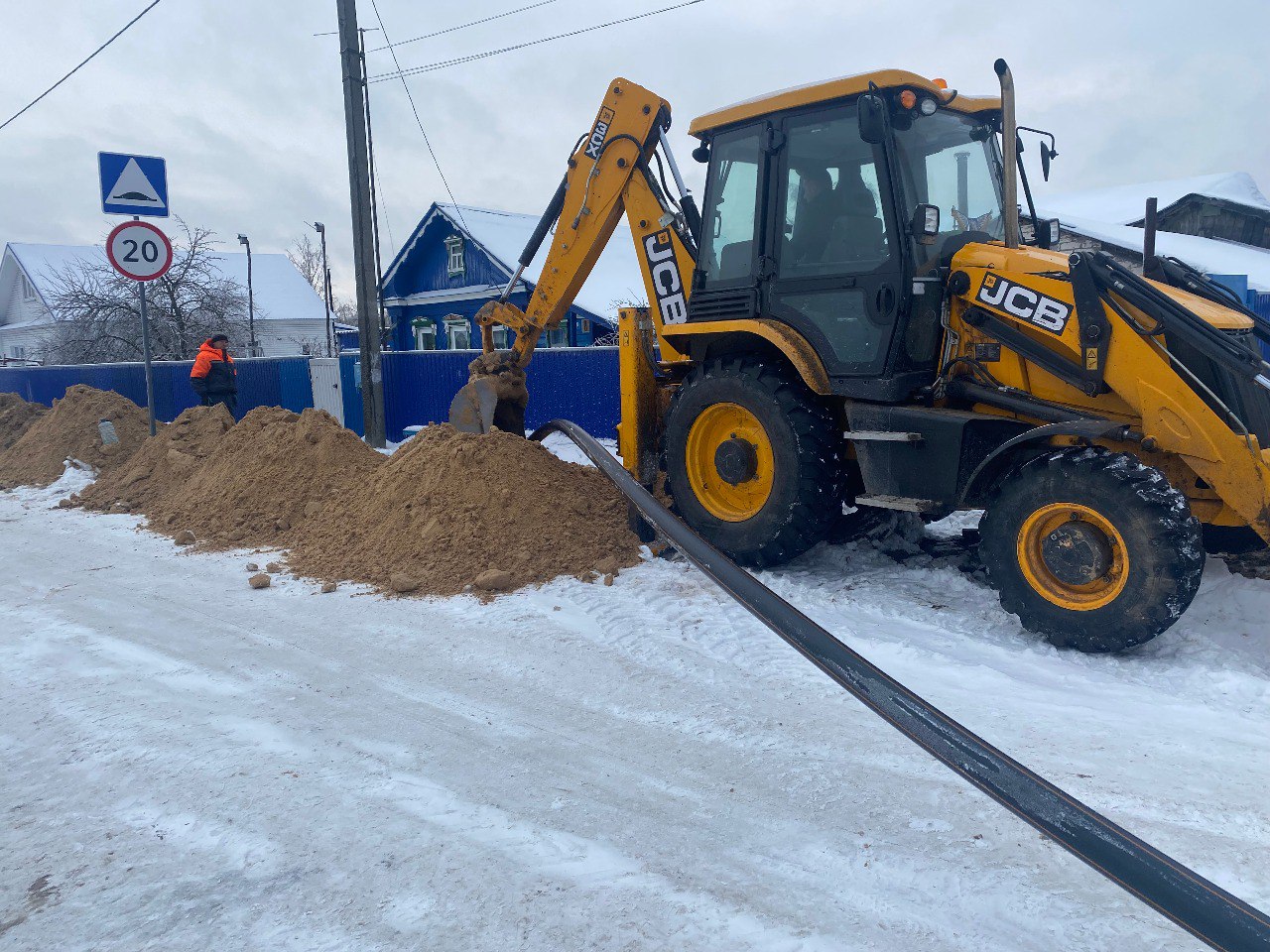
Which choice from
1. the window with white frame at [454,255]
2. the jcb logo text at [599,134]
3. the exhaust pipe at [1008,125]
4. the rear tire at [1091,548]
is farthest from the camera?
the window with white frame at [454,255]

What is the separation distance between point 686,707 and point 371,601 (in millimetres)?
2536

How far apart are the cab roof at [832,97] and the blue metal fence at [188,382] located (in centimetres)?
1101

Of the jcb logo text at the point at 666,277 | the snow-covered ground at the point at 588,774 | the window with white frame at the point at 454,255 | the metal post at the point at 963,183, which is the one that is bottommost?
the snow-covered ground at the point at 588,774

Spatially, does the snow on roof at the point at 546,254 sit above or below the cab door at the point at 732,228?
above

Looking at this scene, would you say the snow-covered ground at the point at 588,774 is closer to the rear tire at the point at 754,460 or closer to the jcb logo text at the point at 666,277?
the rear tire at the point at 754,460

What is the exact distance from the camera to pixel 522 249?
19891 millimetres

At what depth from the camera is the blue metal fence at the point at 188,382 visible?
603 inches

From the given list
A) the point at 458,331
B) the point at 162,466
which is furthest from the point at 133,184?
the point at 458,331

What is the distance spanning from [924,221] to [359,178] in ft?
27.2

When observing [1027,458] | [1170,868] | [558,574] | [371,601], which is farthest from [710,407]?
[1170,868]

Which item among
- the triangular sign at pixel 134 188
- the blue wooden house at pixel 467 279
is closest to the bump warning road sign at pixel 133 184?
the triangular sign at pixel 134 188

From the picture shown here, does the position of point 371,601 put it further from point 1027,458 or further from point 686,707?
point 1027,458

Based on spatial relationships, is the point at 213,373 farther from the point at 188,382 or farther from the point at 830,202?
the point at 830,202

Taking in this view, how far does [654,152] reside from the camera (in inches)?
275
